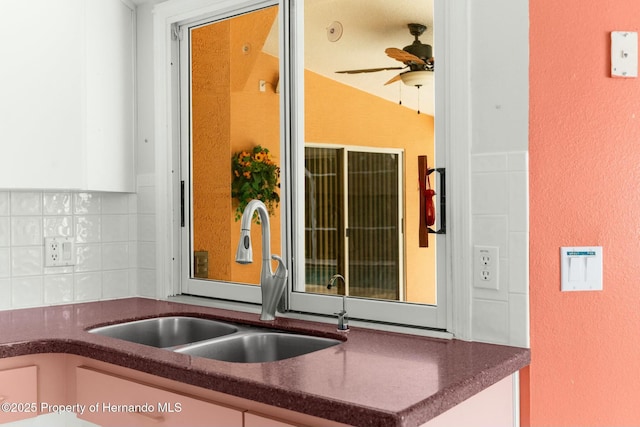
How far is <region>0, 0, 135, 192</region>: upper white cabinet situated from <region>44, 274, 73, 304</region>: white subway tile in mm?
393

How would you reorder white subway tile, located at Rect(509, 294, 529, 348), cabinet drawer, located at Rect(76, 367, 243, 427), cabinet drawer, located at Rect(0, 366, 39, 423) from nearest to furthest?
cabinet drawer, located at Rect(76, 367, 243, 427) < white subway tile, located at Rect(509, 294, 529, 348) < cabinet drawer, located at Rect(0, 366, 39, 423)

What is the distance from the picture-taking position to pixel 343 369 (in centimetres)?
132

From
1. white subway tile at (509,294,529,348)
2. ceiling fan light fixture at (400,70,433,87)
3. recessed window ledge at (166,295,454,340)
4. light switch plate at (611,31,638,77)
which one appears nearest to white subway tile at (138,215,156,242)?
recessed window ledge at (166,295,454,340)

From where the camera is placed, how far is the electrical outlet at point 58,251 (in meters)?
2.25

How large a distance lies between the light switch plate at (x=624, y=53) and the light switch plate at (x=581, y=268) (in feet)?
1.49

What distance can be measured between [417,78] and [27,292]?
5.28 ft

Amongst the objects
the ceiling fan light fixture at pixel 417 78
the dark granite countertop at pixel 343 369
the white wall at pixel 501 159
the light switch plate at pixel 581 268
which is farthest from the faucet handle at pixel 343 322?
the ceiling fan light fixture at pixel 417 78

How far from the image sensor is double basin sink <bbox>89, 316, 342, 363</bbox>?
1.69 m

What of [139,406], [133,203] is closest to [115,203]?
[133,203]

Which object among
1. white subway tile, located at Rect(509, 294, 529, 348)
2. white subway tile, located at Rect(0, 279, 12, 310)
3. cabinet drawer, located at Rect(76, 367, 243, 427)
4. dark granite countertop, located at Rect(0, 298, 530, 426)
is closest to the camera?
dark granite countertop, located at Rect(0, 298, 530, 426)

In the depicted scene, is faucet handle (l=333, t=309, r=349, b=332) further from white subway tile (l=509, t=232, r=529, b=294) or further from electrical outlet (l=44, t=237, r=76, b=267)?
electrical outlet (l=44, t=237, r=76, b=267)

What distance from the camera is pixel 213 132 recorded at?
2535 mm

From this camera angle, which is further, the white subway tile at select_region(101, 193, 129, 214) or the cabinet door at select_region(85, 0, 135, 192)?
the white subway tile at select_region(101, 193, 129, 214)

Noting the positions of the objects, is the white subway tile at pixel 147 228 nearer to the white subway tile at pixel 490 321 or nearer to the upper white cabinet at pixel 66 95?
the upper white cabinet at pixel 66 95
